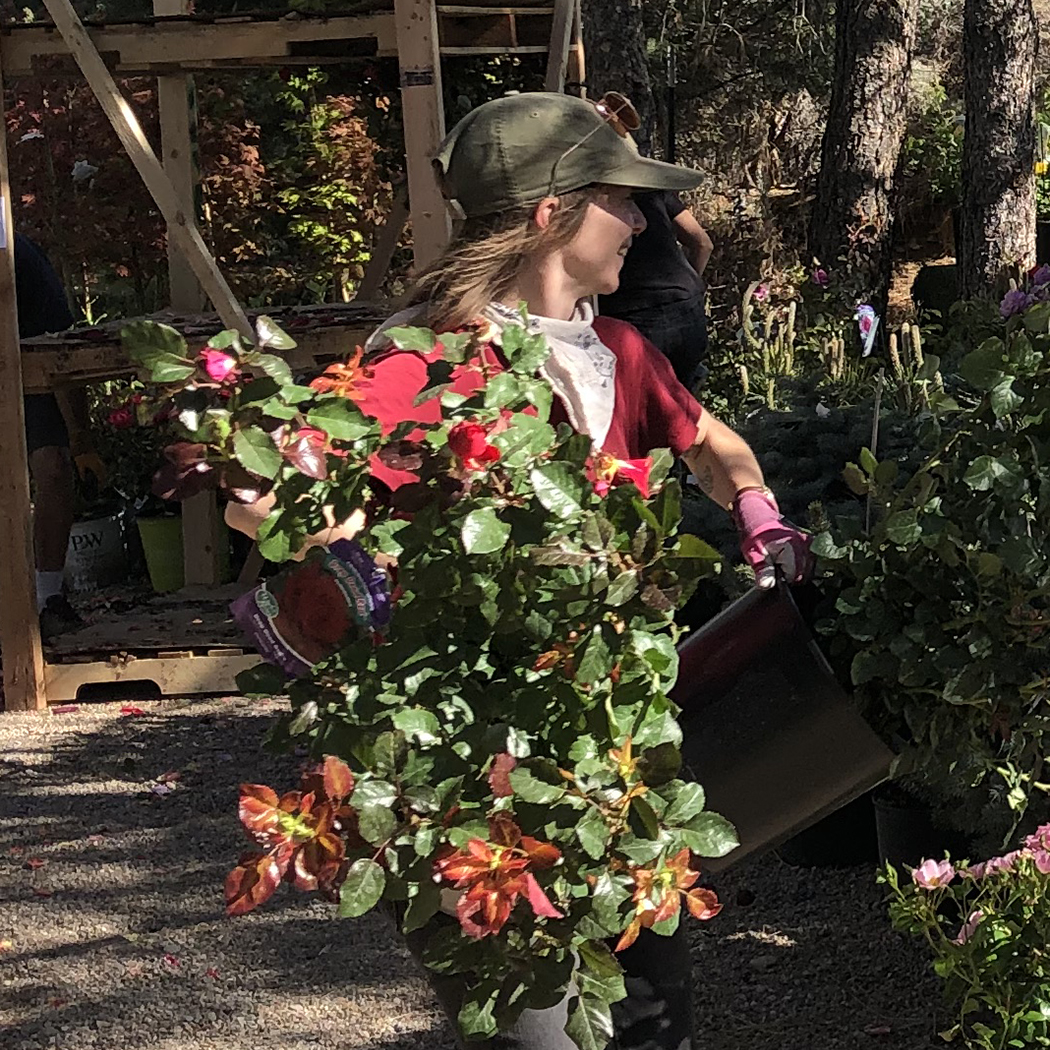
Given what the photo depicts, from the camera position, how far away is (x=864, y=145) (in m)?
8.81

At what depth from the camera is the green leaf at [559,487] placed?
1.37 m

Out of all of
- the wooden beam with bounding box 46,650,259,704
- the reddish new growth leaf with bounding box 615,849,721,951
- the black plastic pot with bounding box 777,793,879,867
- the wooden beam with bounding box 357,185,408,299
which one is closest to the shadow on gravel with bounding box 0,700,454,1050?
the wooden beam with bounding box 46,650,259,704

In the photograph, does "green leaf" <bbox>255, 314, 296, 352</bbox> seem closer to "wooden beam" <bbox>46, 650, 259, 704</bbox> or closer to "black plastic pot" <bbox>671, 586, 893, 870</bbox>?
"black plastic pot" <bbox>671, 586, 893, 870</bbox>

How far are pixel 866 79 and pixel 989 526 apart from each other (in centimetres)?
744

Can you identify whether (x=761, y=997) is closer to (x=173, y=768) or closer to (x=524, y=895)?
(x=524, y=895)

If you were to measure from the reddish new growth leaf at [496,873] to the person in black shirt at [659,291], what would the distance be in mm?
2895

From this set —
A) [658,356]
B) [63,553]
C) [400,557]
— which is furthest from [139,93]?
[400,557]

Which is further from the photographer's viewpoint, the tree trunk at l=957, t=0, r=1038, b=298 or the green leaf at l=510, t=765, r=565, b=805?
the tree trunk at l=957, t=0, r=1038, b=298

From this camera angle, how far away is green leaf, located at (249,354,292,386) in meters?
1.37

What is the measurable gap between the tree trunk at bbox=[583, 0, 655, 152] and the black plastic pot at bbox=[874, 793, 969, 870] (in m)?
4.42

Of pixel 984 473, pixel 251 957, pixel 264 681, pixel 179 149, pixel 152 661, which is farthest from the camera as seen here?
pixel 179 149

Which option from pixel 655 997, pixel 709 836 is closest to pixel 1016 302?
pixel 655 997

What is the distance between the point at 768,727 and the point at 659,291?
240 centimetres

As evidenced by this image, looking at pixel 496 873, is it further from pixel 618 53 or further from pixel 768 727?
pixel 618 53
